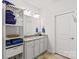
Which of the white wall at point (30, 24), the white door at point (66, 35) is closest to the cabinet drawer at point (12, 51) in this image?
the white wall at point (30, 24)

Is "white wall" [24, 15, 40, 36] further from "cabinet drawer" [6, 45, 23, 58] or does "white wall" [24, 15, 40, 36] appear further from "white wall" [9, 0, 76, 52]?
"cabinet drawer" [6, 45, 23, 58]

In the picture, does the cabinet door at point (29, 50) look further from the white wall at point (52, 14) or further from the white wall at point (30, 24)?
the white wall at point (52, 14)

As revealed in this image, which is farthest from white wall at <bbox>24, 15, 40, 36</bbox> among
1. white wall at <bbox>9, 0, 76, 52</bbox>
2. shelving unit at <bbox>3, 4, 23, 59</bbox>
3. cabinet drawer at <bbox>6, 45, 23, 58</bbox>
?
cabinet drawer at <bbox>6, 45, 23, 58</bbox>

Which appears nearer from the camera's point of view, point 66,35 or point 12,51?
point 12,51

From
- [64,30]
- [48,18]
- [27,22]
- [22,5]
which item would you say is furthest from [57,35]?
[22,5]

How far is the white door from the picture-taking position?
3863mm

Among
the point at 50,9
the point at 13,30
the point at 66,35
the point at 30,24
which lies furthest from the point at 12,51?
the point at 50,9

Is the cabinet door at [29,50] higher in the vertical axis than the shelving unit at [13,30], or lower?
lower

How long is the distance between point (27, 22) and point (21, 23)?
5.05 ft

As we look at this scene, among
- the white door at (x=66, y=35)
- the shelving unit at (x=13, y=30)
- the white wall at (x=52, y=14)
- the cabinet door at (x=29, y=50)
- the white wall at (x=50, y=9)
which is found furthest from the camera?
the white wall at (x=52, y=14)

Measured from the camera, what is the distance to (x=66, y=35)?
4.22 metres

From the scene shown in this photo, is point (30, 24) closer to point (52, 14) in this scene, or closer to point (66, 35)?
point (52, 14)

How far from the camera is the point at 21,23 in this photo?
2926 mm

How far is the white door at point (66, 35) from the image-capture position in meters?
3.86
